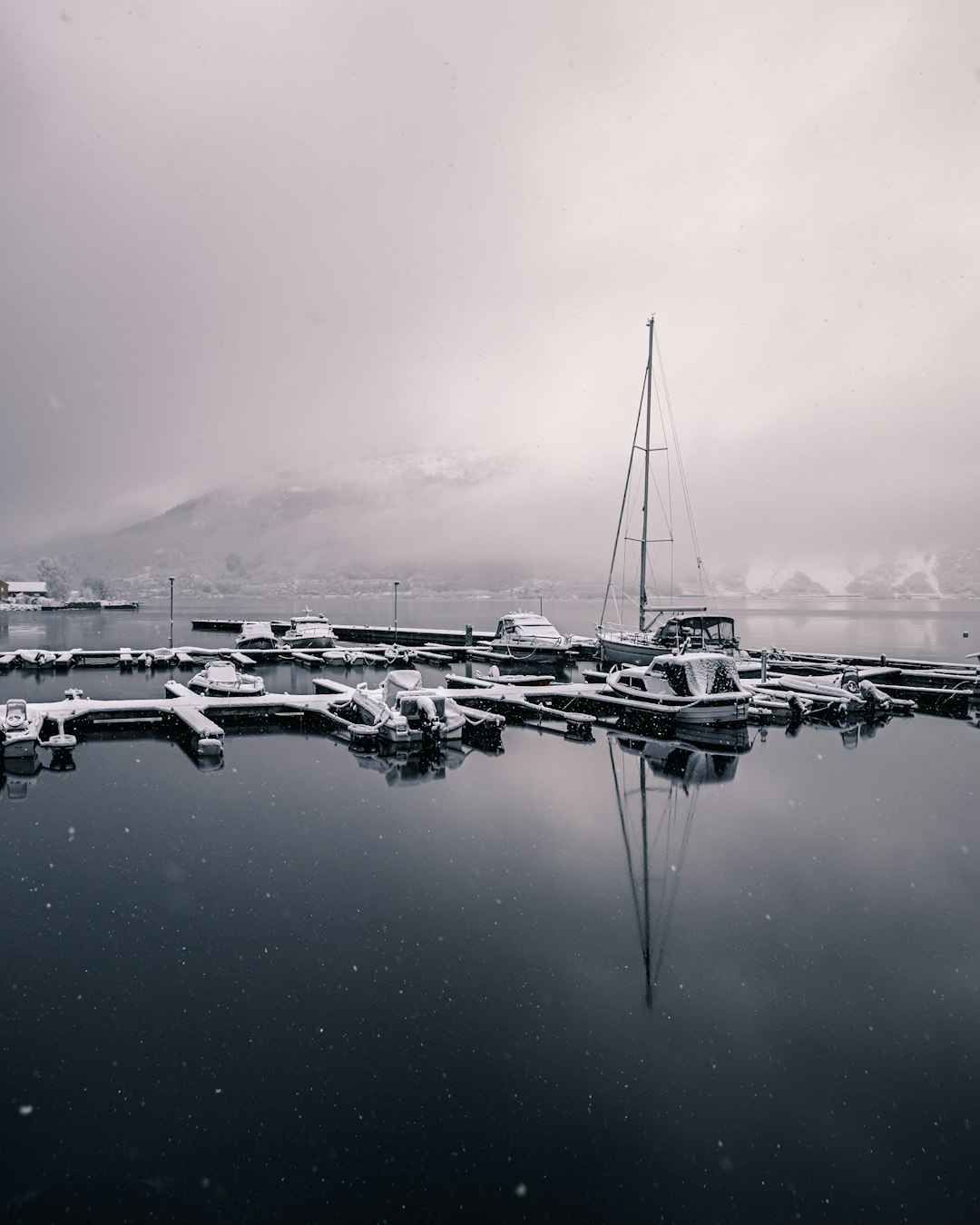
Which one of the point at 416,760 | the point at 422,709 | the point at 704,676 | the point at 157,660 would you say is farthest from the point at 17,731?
the point at 157,660

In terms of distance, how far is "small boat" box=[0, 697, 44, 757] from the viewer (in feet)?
63.9

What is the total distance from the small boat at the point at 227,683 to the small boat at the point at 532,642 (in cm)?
2061

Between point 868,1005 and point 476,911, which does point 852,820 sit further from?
point 476,911

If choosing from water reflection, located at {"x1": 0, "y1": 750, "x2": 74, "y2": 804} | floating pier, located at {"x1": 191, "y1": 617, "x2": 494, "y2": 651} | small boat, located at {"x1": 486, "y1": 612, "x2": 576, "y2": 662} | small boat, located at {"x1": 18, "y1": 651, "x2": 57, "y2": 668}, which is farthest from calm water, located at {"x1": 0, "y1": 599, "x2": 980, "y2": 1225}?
floating pier, located at {"x1": 191, "y1": 617, "x2": 494, "y2": 651}

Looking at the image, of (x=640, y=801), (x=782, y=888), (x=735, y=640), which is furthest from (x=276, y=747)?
(x=735, y=640)

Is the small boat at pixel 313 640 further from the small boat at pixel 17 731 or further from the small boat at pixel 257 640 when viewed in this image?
the small boat at pixel 17 731

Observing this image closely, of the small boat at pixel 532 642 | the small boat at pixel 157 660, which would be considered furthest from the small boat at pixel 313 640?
the small boat at pixel 532 642

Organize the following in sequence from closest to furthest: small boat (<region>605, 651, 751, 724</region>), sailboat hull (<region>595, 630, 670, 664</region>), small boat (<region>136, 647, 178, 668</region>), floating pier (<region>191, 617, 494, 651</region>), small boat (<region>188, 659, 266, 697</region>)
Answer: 1. small boat (<region>605, 651, 751, 724</region>)
2. small boat (<region>188, 659, 266, 697</region>)
3. sailboat hull (<region>595, 630, 670, 664</region>)
4. small boat (<region>136, 647, 178, 668</region>)
5. floating pier (<region>191, 617, 494, 651</region>)

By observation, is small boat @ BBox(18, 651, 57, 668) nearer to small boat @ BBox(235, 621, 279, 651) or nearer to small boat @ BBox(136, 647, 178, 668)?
small boat @ BBox(136, 647, 178, 668)

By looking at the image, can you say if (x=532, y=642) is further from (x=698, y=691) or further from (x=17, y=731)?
(x=17, y=731)

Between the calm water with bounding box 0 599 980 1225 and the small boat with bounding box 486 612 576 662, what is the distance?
28.8 metres

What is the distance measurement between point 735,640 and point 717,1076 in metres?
29.4

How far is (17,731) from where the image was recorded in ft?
64.4

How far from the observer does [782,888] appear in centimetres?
1226
